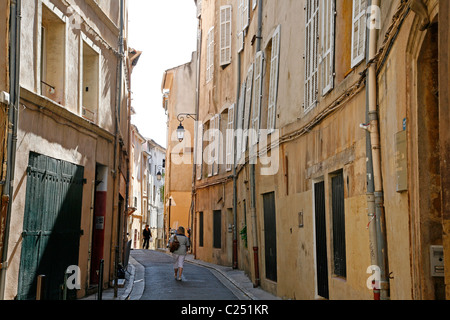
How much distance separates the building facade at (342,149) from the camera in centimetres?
538

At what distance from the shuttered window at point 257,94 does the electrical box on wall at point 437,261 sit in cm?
915

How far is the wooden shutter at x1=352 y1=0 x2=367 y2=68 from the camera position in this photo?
7242mm

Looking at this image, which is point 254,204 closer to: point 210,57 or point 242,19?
point 242,19

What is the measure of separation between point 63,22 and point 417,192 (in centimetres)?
723

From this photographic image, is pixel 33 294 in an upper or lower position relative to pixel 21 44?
lower

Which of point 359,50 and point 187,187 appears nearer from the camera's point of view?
point 359,50

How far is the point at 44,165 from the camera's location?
952cm

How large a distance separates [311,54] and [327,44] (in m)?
0.97

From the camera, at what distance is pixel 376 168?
658cm

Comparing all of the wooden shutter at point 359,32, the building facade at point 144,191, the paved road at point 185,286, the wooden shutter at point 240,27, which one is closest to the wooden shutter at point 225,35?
the wooden shutter at point 240,27

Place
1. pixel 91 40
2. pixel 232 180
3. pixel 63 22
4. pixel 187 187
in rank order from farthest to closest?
1. pixel 187 187
2. pixel 232 180
3. pixel 91 40
4. pixel 63 22

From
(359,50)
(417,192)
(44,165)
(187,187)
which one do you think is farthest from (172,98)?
(417,192)

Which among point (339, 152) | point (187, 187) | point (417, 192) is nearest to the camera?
point (417, 192)
